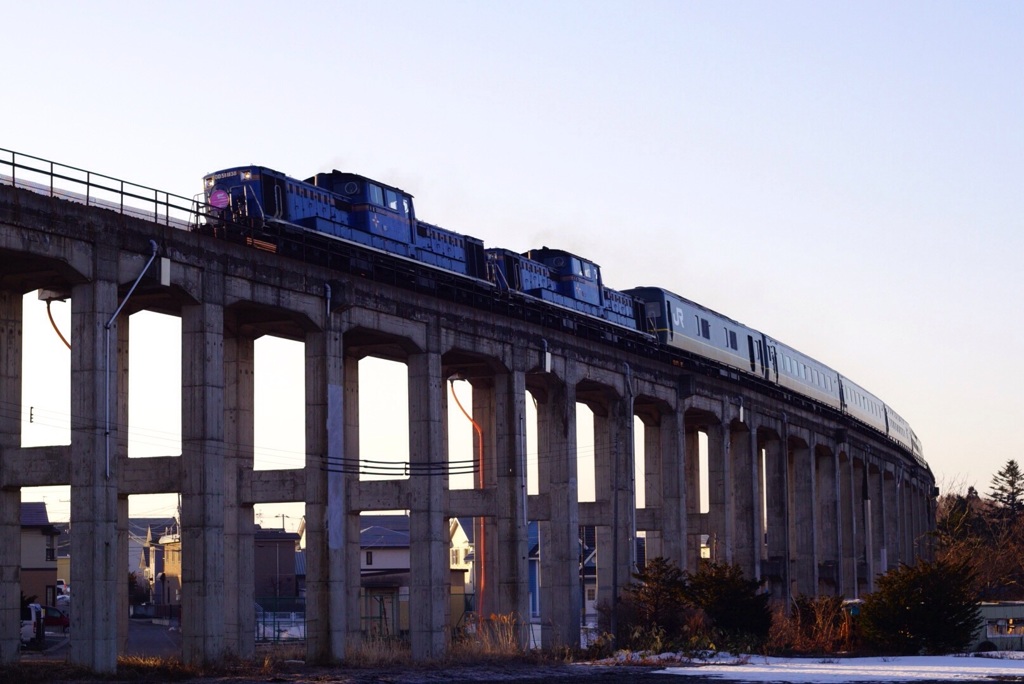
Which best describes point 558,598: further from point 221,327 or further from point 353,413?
point 221,327

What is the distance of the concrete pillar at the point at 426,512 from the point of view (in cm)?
4366

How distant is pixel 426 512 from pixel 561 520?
9.52 m

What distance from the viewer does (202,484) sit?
116 feet

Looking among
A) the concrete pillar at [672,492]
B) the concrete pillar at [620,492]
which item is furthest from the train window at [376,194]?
the concrete pillar at [672,492]

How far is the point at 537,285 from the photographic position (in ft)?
180

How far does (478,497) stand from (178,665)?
15.9 m

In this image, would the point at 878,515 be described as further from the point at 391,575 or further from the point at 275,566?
the point at 275,566

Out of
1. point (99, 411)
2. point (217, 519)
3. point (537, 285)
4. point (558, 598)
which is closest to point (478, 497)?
point (558, 598)

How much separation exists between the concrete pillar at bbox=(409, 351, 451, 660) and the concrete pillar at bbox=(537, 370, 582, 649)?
7992mm

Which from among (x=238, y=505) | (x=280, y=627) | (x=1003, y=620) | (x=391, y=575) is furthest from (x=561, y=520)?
(x=391, y=575)

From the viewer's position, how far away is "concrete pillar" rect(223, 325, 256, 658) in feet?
137

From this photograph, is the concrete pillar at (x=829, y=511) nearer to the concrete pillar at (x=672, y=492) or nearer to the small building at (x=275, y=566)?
the concrete pillar at (x=672, y=492)

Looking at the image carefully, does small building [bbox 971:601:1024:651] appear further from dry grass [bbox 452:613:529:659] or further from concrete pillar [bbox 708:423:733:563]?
dry grass [bbox 452:613:529:659]

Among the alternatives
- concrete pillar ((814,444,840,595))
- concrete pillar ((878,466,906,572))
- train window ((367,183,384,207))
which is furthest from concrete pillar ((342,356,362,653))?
concrete pillar ((878,466,906,572))
